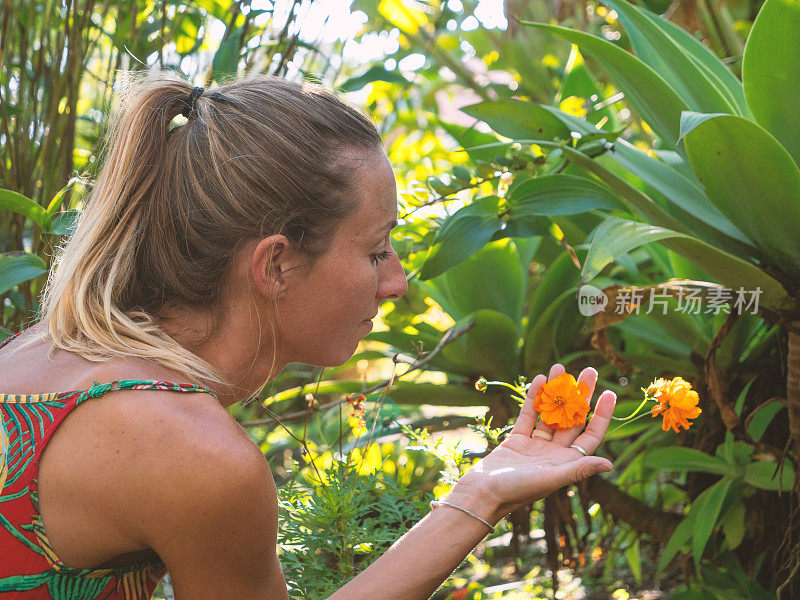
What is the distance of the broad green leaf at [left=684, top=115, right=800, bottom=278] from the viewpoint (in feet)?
4.14

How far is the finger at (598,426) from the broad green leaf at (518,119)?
641 millimetres

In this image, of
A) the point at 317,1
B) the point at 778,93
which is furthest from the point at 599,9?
the point at 778,93

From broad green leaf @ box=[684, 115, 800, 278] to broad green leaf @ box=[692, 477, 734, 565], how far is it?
43 centimetres

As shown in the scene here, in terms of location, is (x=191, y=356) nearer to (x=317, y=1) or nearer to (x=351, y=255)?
(x=351, y=255)

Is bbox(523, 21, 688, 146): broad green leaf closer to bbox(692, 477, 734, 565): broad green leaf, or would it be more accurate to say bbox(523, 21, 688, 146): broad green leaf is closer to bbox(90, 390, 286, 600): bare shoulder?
bbox(692, 477, 734, 565): broad green leaf

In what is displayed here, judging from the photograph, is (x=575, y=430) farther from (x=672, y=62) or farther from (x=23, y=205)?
(x=23, y=205)

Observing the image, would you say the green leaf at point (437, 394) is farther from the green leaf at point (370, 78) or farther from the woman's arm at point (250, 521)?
the woman's arm at point (250, 521)

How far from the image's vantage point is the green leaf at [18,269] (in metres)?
1.29

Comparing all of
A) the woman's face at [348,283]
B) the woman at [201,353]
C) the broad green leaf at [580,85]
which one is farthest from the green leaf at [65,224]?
the broad green leaf at [580,85]

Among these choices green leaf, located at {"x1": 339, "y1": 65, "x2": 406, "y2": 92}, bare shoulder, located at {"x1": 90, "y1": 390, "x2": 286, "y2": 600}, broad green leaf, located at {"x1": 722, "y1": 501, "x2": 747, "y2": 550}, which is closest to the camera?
bare shoulder, located at {"x1": 90, "y1": 390, "x2": 286, "y2": 600}

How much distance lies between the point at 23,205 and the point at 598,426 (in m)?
0.99

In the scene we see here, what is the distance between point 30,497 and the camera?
2.97 ft

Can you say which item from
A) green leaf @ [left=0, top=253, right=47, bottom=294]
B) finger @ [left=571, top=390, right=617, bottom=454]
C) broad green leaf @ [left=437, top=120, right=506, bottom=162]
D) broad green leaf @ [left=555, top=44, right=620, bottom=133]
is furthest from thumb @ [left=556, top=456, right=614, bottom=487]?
broad green leaf @ [left=555, top=44, right=620, bottom=133]

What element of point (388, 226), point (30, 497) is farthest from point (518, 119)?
point (30, 497)
